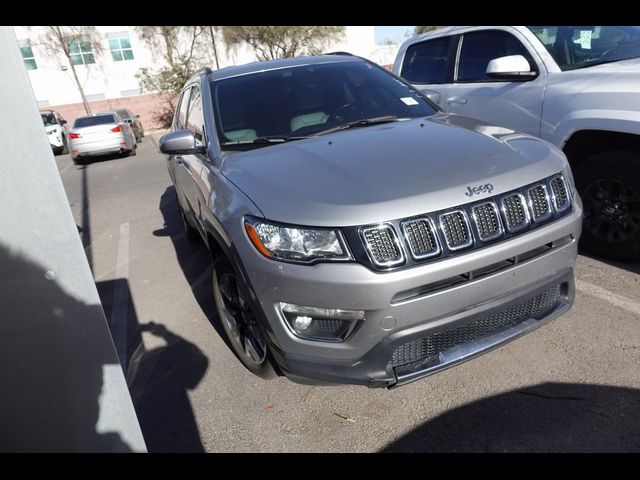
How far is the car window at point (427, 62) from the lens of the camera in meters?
4.99

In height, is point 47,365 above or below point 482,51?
below

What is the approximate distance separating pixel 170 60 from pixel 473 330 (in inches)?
1248

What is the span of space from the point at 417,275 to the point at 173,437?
5.23ft

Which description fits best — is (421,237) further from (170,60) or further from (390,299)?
(170,60)

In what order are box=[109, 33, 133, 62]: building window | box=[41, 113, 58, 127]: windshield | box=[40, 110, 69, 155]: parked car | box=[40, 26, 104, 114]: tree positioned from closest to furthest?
box=[40, 110, 69, 155]: parked car, box=[41, 113, 58, 127]: windshield, box=[40, 26, 104, 114]: tree, box=[109, 33, 133, 62]: building window

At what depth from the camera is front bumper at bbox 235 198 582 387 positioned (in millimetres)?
1858

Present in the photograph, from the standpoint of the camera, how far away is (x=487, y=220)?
200 centimetres

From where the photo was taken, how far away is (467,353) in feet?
6.77

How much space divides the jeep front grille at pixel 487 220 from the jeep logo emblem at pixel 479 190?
2.2 inches

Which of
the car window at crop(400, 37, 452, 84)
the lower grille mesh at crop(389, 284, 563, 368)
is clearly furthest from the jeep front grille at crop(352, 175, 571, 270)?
the car window at crop(400, 37, 452, 84)

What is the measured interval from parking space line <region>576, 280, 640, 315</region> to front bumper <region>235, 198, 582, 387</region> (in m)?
1.17

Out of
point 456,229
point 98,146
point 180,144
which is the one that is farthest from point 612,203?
point 98,146

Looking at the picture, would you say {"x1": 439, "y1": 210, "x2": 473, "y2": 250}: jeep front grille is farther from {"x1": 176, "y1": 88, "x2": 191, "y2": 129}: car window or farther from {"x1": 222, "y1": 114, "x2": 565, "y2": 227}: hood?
{"x1": 176, "y1": 88, "x2": 191, "y2": 129}: car window
